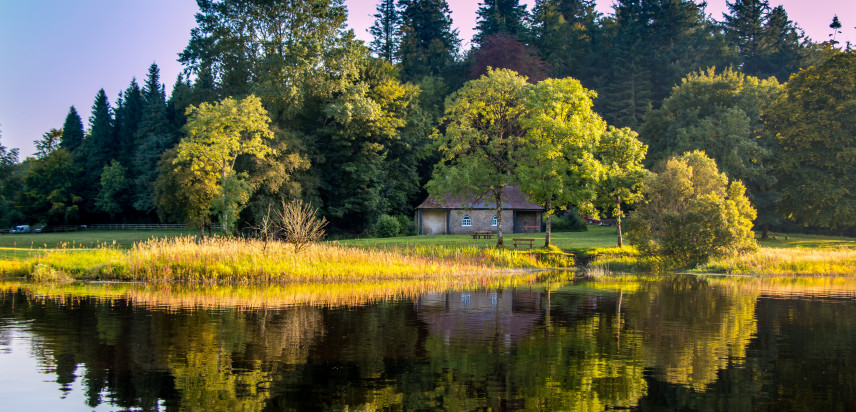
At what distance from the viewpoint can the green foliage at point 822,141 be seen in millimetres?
54031

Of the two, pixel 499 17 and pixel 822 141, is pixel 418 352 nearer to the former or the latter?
pixel 822 141

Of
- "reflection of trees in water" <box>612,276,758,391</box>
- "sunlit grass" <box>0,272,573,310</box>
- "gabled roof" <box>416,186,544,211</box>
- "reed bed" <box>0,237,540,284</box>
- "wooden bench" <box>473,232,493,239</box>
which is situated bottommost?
"reflection of trees in water" <box>612,276,758,391</box>

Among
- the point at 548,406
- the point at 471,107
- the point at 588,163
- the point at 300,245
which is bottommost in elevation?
the point at 548,406

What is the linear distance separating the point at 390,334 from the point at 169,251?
15.8 m

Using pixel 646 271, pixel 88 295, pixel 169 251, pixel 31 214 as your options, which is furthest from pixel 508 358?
A: pixel 31 214

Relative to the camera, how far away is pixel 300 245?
3048 centimetres

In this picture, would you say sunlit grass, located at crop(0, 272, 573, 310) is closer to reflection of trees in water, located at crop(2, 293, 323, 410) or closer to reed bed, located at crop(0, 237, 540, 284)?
reed bed, located at crop(0, 237, 540, 284)

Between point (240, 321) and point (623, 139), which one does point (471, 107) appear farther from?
point (240, 321)

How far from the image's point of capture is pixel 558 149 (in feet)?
139

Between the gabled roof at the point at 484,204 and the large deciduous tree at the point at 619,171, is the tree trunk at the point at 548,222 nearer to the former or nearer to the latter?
the large deciduous tree at the point at 619,171

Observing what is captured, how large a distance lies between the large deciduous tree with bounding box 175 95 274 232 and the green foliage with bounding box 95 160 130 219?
3839cm

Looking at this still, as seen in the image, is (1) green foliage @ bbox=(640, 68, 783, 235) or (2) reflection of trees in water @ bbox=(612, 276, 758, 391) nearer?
(2) reflection of trees in water @ bbox=(612, 276, 758, 391)

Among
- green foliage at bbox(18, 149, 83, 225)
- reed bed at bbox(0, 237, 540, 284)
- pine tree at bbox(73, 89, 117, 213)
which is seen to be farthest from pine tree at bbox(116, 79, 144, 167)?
reed bed at bbox(0, 237, 540, 284)

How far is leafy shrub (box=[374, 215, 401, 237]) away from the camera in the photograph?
191 ft
